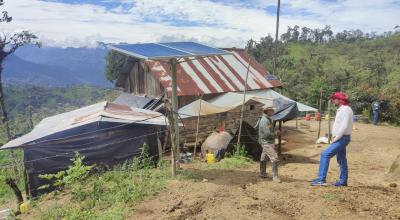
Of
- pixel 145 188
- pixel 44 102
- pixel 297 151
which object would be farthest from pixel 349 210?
pixel 44 102

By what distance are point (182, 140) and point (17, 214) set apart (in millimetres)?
7622

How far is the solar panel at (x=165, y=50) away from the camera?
8.56m

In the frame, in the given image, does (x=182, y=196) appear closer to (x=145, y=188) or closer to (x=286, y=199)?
(x=145, y=188)

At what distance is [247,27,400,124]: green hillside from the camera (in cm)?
2650

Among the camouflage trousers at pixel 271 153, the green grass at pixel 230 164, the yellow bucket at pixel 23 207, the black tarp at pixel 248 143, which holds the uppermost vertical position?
the camouflage trousers at pixel 271 153

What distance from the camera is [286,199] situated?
7133mm

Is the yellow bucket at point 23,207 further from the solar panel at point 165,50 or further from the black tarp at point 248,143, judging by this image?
the black tarp at point 248,143

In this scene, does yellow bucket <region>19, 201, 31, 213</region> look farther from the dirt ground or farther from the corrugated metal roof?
the corrugated metal roof

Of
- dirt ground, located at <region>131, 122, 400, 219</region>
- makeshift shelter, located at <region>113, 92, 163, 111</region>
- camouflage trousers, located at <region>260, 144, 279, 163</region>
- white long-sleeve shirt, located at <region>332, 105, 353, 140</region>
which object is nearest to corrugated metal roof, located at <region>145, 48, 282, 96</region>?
makeshift shelter, located at <region>113, 92, 163, 111</region>

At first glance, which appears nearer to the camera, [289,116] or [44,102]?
[289,116]

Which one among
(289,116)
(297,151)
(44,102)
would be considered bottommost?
(44,102)

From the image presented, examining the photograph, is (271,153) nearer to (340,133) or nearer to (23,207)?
(340,133)

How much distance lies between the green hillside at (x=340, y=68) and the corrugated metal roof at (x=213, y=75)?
6940mm

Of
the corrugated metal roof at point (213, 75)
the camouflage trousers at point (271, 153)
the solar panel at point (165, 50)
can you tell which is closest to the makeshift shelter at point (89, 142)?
the solar panel at point (165, 50)
